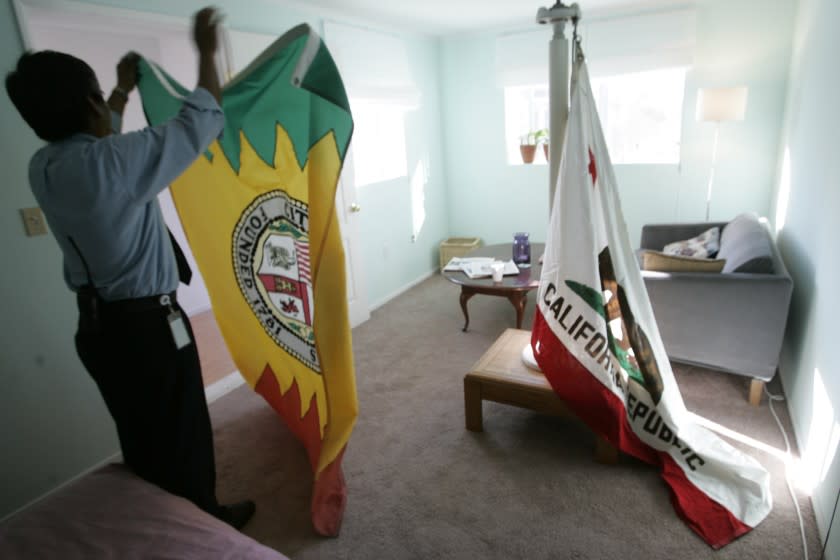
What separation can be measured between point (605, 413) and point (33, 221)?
237 cm

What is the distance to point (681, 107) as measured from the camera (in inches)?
161

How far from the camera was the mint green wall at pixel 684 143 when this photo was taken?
374 centimetres

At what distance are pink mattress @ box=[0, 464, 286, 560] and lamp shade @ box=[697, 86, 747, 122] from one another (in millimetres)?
3813

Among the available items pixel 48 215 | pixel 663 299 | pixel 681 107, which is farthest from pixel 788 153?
pixel 48 215

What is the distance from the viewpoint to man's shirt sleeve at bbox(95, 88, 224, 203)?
1.22 meters

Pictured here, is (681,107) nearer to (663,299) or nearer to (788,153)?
A: (788,153)

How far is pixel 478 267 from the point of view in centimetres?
353

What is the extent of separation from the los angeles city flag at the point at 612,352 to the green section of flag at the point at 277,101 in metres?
0.84

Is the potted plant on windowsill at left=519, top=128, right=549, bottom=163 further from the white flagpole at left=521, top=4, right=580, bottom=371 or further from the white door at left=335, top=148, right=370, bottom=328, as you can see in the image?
the white flagpole at left=521, top=4, right=580, bottom=371

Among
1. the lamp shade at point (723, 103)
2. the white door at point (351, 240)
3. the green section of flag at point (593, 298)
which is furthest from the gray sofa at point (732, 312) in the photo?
the white door at point (351, 240)

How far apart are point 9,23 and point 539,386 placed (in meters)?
2.50

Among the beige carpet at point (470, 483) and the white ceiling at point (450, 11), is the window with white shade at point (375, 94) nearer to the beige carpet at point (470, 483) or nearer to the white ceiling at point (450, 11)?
the white ceiling at point (450, 11)

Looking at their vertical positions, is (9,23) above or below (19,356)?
above

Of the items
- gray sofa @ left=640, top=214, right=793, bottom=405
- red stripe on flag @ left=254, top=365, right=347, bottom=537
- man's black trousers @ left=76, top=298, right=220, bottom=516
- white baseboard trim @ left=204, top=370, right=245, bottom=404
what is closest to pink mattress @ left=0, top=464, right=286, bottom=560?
man's black trousers @ left=76, top=298, right=220, bottom=516
